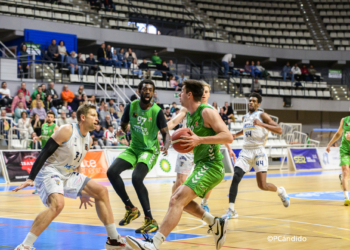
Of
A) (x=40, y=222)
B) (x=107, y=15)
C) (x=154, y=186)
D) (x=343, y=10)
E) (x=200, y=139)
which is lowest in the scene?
(x=154, y=186)

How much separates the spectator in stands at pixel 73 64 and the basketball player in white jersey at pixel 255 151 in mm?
12686

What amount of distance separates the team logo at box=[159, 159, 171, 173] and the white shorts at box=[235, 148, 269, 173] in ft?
25.1

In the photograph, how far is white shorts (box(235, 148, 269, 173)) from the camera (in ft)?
23.7

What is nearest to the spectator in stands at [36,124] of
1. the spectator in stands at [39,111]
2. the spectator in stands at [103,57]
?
the spectator in stands at [39,111]

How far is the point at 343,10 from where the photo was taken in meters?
31.5

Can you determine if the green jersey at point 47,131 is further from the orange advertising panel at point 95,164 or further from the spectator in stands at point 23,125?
the spectator in stands at point 23,125

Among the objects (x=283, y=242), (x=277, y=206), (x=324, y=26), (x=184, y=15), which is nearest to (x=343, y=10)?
(x=324, y=26)

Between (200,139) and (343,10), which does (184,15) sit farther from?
(200,139)

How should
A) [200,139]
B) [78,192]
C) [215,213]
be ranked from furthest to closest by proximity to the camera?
[215,213] → [78,192] → [200,139]

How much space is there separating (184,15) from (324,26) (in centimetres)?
1065

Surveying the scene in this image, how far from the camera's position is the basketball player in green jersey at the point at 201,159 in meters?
4.15

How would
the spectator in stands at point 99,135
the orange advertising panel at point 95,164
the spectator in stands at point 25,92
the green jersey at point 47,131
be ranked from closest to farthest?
the green jersey at point 47,131 → the orange advertising panel at point 95,164 → the spectator in stands at point 99,135 → the spectator in stands at point 25,92

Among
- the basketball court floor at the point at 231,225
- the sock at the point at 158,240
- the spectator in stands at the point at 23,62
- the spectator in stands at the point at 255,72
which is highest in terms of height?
the spectator in stands at the point at 255,72

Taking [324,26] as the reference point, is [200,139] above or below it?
below
